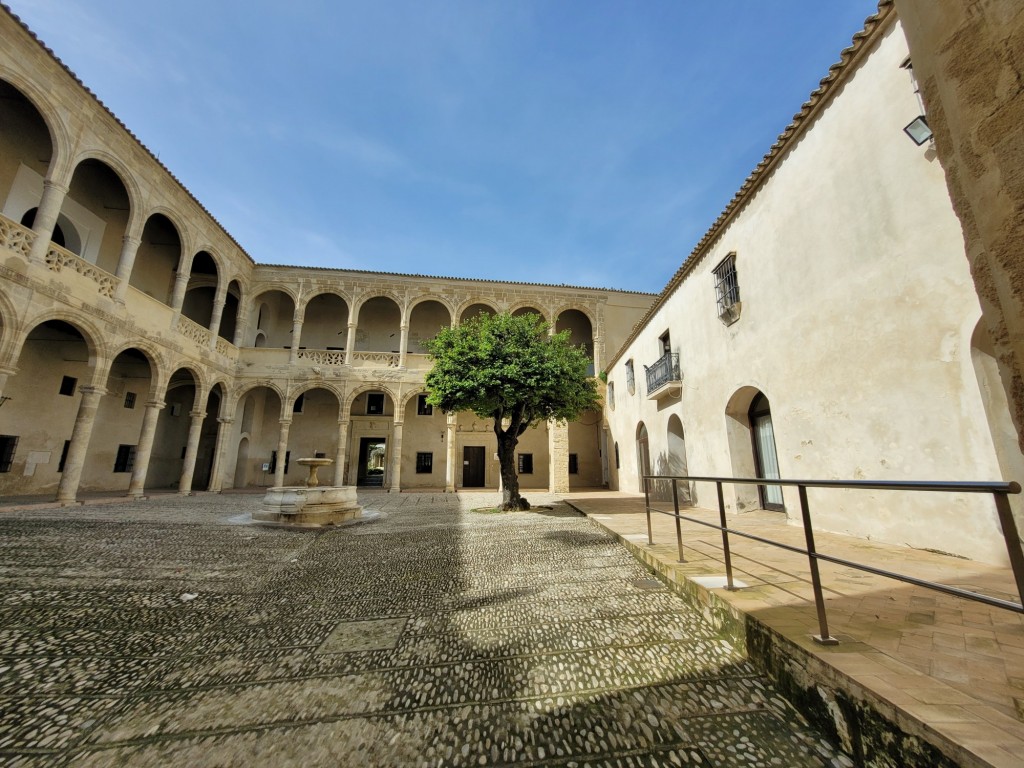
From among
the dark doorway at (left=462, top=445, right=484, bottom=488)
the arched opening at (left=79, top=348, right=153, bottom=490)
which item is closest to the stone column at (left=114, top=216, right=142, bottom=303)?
the arched opening at (left=79, top=348, right=153, bottom=490)

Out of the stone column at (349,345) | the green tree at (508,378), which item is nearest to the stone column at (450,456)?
the stone column at (349,345)

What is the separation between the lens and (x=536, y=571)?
441cm

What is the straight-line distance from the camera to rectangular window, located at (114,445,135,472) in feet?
48.8

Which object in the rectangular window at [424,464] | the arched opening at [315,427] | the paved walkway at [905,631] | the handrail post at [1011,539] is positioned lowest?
the paved walkway at [905,631]

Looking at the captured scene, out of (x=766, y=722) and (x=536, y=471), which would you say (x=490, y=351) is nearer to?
(x=766, y=722)

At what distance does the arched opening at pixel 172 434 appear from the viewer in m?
16.7

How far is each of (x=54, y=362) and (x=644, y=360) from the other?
751 inches

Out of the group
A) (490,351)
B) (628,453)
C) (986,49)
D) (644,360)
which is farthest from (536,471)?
(986,49)

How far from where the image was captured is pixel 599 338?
1888 cm

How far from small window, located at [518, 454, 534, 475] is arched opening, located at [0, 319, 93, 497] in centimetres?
1579

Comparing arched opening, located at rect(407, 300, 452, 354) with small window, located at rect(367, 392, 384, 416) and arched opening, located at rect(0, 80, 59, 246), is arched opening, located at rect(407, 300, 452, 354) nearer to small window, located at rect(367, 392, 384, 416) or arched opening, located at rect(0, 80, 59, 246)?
small window, located at rect(367, 392, 384, 416)

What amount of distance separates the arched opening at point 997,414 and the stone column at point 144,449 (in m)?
18.0

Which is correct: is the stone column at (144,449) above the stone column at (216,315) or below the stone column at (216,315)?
below

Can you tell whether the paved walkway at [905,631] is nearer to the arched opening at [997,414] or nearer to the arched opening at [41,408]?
the arched opening at [997,414]
